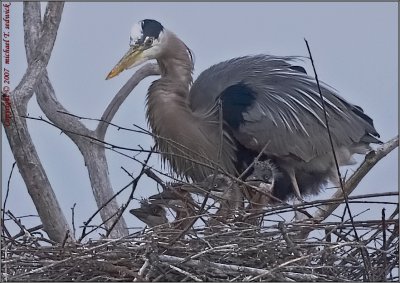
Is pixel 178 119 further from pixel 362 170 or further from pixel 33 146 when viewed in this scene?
pixel 362 170

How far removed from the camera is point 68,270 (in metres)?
3.98

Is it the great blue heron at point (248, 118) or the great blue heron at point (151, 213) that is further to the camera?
the great blue heron at point (248, 118)

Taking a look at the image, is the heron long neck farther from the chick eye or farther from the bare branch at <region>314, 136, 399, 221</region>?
the bare branch at <region>314, 136, 399, 221</region>

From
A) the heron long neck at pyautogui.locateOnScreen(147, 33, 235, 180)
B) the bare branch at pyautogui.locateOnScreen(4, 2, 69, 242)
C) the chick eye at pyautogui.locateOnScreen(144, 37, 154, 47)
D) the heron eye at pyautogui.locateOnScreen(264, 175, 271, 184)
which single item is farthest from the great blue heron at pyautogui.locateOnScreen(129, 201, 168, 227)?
the chick eye at pyautogui.locateOnScreen(144, 37, 154, 47)

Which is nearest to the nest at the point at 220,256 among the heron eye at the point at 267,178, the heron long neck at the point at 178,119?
the heron eye at the point at 267,178

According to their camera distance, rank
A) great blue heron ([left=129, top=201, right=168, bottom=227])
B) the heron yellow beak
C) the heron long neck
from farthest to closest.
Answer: the heron long neck → the heron yellow beak → great blue heron ([left=129, top=201, right=168, bottom=227])

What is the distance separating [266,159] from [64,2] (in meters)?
1.31

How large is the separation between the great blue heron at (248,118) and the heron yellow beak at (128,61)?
1.4 inches

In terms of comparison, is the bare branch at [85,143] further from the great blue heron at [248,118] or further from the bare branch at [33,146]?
the bare branch at [33,146]

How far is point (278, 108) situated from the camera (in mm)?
5664

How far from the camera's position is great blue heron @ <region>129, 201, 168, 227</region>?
195 inches

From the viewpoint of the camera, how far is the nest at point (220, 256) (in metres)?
3.96

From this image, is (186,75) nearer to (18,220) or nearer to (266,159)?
(266,159)

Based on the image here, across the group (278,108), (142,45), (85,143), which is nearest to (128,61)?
(142,45)
